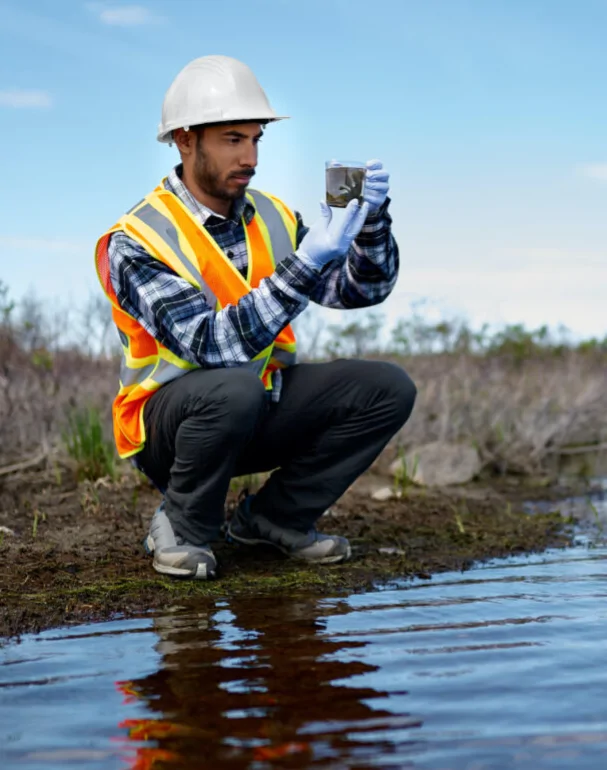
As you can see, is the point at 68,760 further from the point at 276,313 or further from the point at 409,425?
the point at 409,425

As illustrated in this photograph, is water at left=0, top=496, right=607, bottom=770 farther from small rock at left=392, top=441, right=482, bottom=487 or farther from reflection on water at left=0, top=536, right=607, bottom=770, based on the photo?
small rock at left=392, top=441, right=482, bottom=487

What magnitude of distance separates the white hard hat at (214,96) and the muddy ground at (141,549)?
180cm

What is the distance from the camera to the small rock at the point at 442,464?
284 inches

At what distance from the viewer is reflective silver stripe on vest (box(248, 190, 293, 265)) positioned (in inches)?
173

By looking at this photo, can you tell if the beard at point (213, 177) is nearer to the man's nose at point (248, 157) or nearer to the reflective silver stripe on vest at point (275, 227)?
the man's nose at point (248, 157)

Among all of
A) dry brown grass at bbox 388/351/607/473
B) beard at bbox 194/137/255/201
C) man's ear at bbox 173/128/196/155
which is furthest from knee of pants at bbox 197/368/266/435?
dry brown grass at bbox 388/351/607/473

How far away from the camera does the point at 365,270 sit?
14.7 ft

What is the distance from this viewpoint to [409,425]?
8172mm

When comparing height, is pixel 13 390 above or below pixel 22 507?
above

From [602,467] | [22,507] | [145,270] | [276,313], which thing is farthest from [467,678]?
[602,467]

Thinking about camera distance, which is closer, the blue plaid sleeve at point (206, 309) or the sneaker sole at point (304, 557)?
the blue plaid sleeve at point (206, 309)

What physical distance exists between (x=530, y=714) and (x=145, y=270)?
89.1 inches

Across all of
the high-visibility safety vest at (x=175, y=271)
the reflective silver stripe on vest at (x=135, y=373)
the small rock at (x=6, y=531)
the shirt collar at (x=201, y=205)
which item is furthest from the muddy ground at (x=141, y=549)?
the shirt collar at (x=201, y=205)

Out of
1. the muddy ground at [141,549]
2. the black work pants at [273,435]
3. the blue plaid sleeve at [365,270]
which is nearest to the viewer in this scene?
the muddy ground at [141,549]
